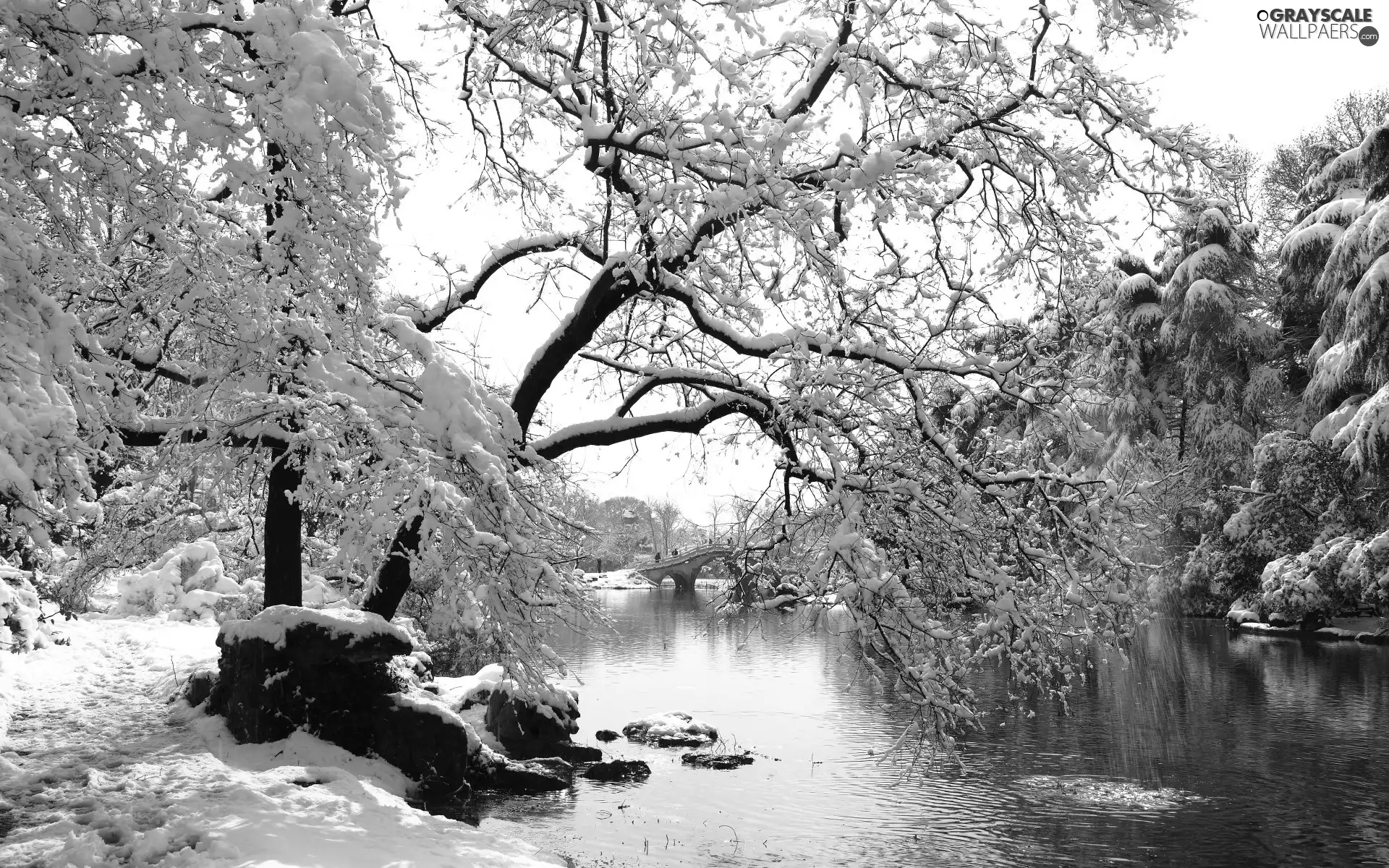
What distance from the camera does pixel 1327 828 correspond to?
13.2 m

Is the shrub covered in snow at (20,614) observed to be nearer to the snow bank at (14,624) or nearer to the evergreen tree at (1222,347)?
the snow bank at (14,624)

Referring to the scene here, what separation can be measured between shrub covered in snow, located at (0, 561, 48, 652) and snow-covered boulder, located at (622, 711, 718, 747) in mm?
10209

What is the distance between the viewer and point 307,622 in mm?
10258

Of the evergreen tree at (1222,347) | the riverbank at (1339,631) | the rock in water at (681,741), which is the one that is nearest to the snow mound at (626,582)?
the evergreen tree at (1222,347)

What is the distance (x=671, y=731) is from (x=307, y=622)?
Answer: 1060 cm

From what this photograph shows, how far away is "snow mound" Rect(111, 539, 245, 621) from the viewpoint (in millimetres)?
21953

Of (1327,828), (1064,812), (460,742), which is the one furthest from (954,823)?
(460,742)

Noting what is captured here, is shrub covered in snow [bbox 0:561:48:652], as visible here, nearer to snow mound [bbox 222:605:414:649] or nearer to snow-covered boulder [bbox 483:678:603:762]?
snow mound [bbox 222:605:414:649]

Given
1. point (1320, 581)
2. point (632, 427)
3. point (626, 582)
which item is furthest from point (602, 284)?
point (626, 582)

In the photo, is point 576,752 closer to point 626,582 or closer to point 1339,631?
point 1339,631

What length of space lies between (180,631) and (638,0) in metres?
16.0

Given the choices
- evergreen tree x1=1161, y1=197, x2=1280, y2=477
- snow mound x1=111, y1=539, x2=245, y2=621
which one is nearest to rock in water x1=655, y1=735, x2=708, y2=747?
snow mound x1=111, y1=539, x2=245, y2=621

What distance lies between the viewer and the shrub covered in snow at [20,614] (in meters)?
11.2

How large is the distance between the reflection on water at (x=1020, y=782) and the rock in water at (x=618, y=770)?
28cm
